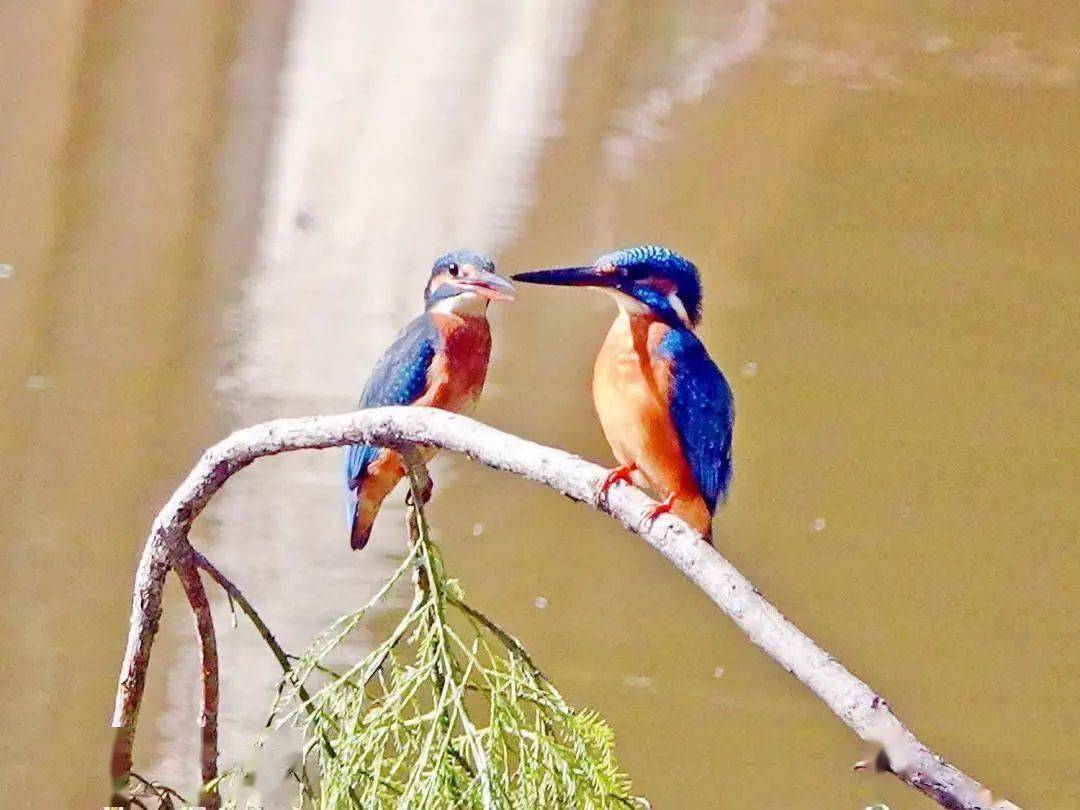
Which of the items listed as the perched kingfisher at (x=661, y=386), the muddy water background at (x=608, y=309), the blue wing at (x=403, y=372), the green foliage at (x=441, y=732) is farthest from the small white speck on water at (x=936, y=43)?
the green foliage at (x=441, y=732)

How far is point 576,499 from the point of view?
0.58 m

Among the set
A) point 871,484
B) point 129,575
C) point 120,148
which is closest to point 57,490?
point 129,575

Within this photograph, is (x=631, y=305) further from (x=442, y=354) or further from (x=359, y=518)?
(x=359, y=518)

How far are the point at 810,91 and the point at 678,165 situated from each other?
145 millimetres

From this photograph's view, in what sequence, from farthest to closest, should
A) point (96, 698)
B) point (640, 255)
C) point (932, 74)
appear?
point (96, 698) < point (932, 74) < point (640, 255)

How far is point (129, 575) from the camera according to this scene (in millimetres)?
1029

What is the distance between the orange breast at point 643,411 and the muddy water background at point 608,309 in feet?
0.85

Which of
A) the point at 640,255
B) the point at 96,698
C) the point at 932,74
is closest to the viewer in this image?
the point at 640,255

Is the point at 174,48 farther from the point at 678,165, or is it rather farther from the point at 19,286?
the point at 678,165

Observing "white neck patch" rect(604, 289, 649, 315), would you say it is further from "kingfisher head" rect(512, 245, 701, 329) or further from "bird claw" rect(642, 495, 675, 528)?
"bird claw" rect(642, 495, 675, 528)

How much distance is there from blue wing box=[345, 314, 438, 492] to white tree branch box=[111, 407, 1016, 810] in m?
0.14

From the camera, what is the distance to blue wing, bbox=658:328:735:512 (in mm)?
660

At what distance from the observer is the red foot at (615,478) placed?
572 mm

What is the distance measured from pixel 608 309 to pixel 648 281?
0.80ft
